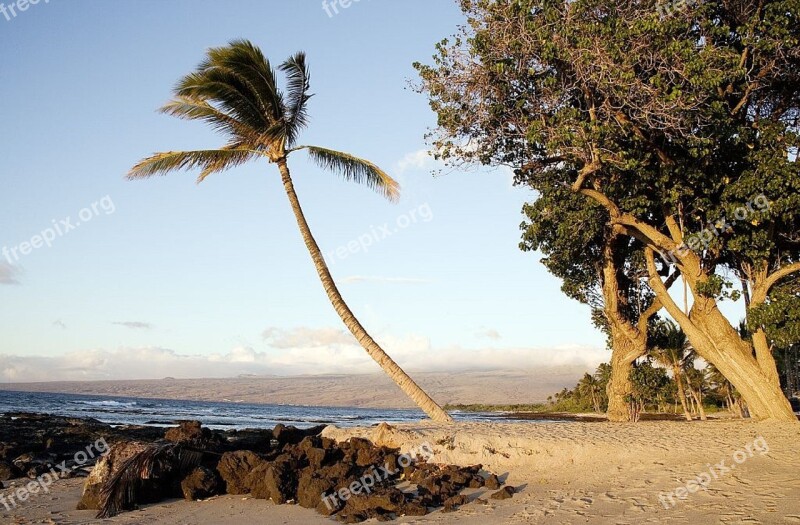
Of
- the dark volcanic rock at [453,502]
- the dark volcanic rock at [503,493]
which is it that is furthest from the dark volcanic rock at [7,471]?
the dark volcanic rock at [503,493]

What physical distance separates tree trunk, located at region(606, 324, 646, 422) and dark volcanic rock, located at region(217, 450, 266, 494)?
13.6m

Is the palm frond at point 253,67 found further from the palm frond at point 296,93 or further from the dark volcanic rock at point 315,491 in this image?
the dark volcanic rock at point 315,491

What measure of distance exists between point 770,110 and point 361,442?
548 inches

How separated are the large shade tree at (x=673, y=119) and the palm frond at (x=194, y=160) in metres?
5.28

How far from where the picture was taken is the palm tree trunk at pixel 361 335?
14227mm

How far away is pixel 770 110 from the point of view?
1596 centimetres

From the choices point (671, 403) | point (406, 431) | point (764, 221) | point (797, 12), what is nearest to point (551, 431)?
point (406, 431)

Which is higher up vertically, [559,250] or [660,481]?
[559,250]

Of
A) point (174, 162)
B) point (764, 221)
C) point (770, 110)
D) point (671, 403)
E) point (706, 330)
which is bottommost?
point (671, 403)

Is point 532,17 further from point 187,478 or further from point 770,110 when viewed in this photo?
point 187,478

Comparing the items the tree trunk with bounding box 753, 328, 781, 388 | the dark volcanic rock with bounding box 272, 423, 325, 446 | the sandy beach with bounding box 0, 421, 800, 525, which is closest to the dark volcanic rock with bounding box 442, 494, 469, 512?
the sandy beach with bounding box 0, 421, 800, 525

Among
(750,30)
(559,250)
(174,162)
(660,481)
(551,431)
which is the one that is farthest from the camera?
(559,250)

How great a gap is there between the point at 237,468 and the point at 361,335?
5.63 m

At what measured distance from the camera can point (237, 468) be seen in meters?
9.34
